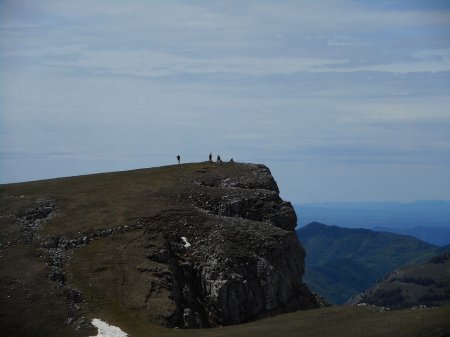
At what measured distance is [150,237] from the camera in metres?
97.1

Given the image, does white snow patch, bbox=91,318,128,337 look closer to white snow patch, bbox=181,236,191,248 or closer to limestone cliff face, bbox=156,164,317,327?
limestone cliff face, bbox=156,164,317,327

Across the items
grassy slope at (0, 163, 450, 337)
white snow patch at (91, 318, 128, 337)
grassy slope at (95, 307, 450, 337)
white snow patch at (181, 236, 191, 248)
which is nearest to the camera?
grassy slope at (95, 307, 450, 337)

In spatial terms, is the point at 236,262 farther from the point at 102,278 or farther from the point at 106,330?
the point at 106,330

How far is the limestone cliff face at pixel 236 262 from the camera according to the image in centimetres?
9162

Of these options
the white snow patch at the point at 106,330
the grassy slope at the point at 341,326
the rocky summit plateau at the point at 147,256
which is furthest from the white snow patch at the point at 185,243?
the white snow patch at the point at 106,330

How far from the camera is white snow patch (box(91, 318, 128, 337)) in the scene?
7538 cm

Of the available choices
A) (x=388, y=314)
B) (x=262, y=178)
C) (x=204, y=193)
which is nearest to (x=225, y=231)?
(x=204, y=193)

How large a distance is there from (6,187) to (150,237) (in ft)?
114

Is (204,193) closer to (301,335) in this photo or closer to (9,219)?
(9,219)

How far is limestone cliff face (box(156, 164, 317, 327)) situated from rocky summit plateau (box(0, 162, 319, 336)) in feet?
0.47

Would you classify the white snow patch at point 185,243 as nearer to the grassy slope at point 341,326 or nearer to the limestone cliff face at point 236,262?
the limestone cliff face at point 236,262

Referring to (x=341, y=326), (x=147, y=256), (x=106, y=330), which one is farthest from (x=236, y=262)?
(x=341, y=326)

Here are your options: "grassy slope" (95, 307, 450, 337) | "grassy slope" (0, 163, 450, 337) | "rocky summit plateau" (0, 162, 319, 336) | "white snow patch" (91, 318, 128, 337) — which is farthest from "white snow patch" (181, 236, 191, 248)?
"white snow patch" (91, 318, 128, 337)

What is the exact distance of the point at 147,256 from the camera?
93188mm
